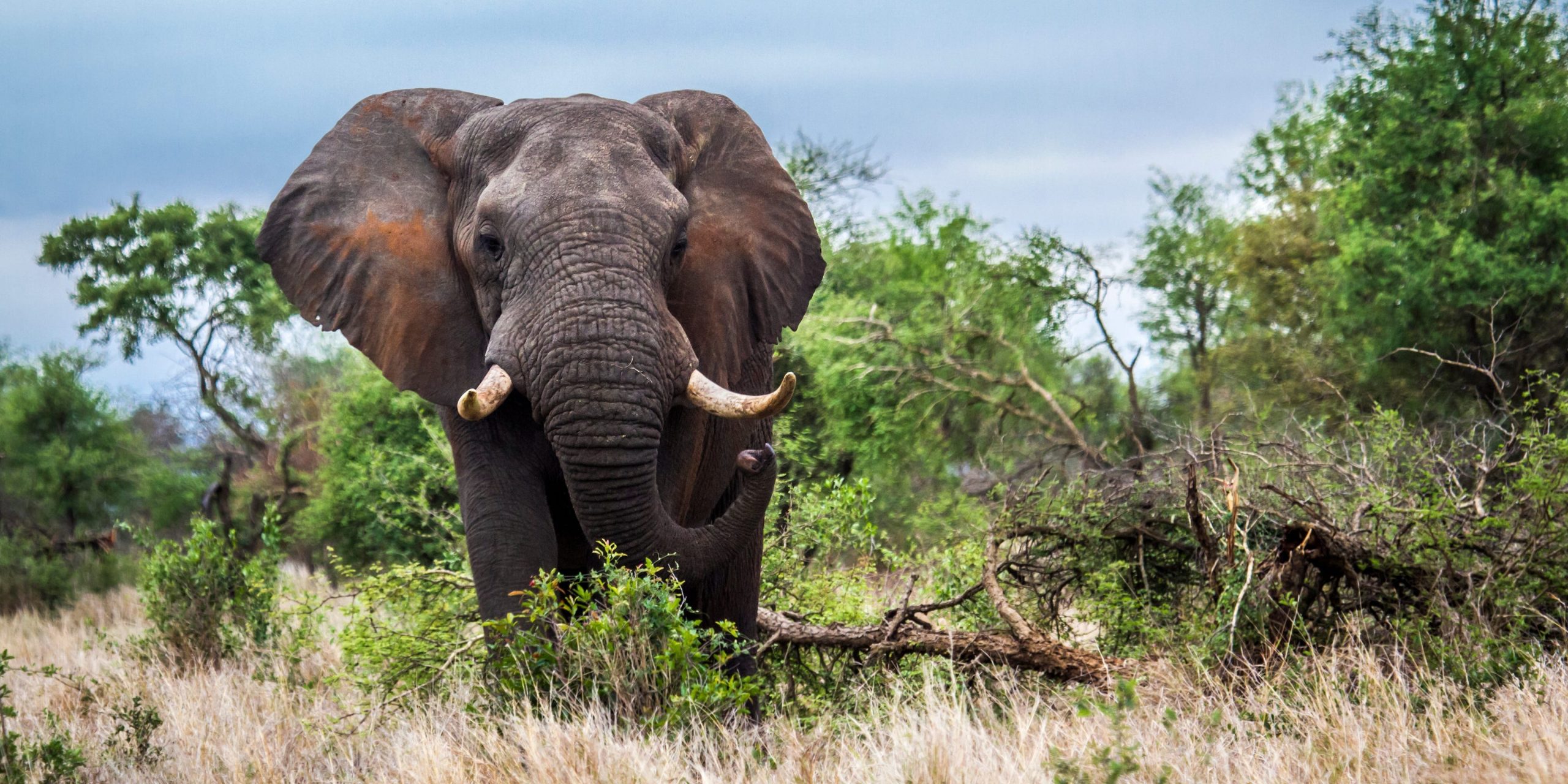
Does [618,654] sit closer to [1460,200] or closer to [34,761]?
[34,761]

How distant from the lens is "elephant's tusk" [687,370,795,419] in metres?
5.48

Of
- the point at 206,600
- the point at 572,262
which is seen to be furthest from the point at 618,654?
the point at 206,600

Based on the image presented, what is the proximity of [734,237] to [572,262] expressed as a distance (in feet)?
3.50

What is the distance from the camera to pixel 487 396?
5.32 m

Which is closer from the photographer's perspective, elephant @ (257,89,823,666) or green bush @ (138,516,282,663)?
elephant @ (257,89,823,666)

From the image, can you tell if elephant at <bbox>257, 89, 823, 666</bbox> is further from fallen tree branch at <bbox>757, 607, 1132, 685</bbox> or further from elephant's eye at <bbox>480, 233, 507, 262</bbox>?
fallen tree branch at <bbox>757, 607, 1132, 685</bbox>

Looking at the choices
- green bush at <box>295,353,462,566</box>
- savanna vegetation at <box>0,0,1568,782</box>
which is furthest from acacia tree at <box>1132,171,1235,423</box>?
green bush at <box>295,353,462,566</box>

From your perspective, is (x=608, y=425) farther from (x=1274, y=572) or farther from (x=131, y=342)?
(x=131, y=342)

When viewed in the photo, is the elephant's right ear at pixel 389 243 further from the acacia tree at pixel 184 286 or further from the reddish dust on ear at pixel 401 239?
the acacia tree at pixel 184 286

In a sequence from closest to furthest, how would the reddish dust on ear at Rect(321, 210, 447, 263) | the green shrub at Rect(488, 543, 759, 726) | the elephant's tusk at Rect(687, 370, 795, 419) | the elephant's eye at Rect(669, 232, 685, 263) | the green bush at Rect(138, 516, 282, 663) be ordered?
1. the green shrub at Rect(488, 543, 759, 726)
2. the elephant's tusk at Rect(687, 370, 795, 419)
3. the elephant's eye at Rect(669, 232, 685, 263)
4. the reddish dust on ear at Rect(321, 210, 447, 263)
5. the green bush at Rect(138, 516, 282, 663)

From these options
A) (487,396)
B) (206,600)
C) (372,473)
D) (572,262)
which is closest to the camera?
(487,396)

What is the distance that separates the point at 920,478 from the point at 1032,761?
46.5ft

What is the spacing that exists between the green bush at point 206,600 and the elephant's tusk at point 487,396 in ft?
14.9

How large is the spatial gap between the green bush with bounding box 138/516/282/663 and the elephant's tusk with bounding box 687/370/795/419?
185 inches
